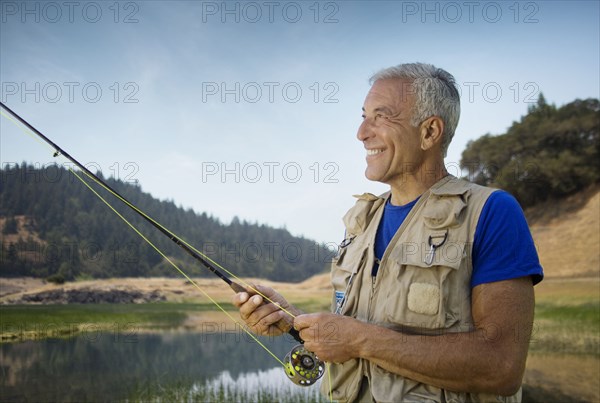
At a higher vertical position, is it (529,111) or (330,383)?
(529,111)

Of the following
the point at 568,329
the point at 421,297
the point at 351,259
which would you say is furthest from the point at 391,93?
the point at 568,329

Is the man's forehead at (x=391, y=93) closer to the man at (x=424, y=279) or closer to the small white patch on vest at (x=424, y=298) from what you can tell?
the man at (x=424, y=279)

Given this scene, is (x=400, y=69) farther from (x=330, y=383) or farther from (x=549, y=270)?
(x=549, y=270)

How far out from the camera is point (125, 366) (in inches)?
1161

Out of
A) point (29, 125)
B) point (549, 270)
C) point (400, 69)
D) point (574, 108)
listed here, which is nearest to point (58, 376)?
point (29, 125)

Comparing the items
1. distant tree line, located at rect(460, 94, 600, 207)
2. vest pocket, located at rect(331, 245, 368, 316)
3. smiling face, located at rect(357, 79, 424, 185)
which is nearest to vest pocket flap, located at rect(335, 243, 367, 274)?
vest pocket, located at rect(331, 245, 368, 316)

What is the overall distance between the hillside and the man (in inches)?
1337

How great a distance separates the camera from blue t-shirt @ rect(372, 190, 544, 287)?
2.44m

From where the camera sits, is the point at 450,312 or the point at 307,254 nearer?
the point at 450,312

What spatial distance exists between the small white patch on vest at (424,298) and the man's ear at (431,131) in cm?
93

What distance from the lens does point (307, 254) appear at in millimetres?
66062

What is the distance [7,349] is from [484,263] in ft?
108

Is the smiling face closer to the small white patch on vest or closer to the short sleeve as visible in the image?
the short sleeve

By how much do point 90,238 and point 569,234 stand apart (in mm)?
44728
